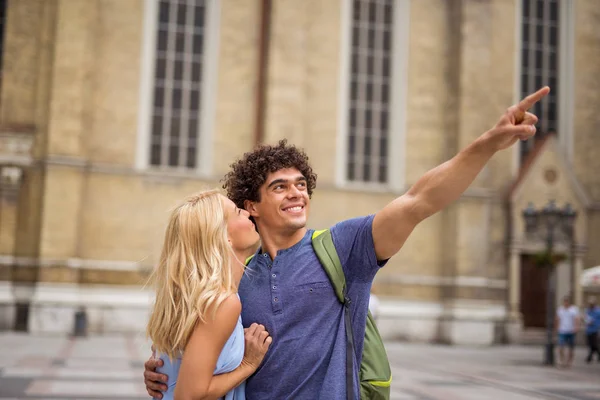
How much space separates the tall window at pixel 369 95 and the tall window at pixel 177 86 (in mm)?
4582

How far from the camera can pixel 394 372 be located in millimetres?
13844

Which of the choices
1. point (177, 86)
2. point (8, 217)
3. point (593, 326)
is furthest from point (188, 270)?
point (177, 86)

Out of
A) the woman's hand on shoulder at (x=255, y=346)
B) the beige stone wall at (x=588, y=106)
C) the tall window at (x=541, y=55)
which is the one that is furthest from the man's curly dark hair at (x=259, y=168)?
the beige stone wall at (x=588, y=106)

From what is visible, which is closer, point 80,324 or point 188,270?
point 188,270

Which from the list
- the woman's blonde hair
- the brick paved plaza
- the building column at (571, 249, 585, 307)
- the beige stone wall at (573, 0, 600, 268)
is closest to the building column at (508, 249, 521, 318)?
the building column at (571, 249, 585, 307)

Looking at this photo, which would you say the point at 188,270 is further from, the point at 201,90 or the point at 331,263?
the point at 201,90

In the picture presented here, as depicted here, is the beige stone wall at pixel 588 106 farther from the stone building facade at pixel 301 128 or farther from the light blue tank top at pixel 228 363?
the light blue tank top at pixel 228 363

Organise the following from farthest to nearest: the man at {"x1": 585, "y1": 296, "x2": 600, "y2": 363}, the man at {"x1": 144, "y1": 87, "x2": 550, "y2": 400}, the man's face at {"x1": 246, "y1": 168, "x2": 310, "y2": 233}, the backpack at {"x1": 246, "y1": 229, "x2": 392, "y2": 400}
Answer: the man at {"x1": 585, "y1": 296, "x2": 600, "y2": 363} → the man's face at {"x1": 246, "y1": 168, "x2": 310, "y2": 233} → the backpack at {"x1": 246, "y1": 229, "x2": 392, "y2": 400} → the man at {"x1": 144, "y1": 87, "x2": 550, "y2": 400}

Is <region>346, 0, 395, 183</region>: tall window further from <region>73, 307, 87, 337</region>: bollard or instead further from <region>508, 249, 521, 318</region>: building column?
<region>73, 307, 87, 337</region>: bollard

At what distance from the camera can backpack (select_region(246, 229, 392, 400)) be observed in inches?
107

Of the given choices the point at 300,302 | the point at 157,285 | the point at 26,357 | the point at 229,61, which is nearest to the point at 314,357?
the point at 300,302

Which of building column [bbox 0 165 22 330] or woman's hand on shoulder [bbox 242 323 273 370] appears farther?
building column [bbox 0 165 22 330]

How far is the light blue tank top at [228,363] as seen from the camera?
2.59m

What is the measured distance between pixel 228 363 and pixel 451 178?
967mm
